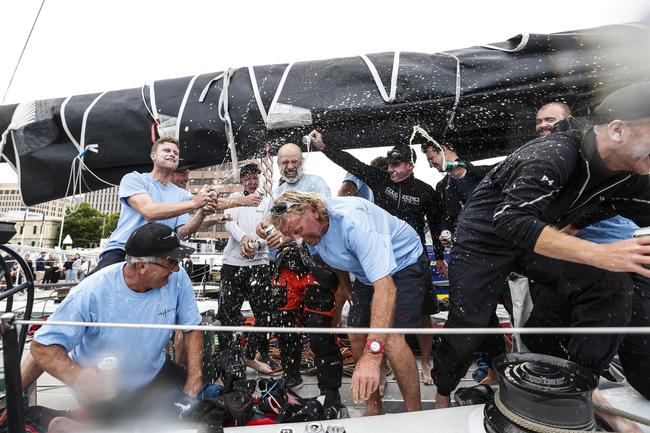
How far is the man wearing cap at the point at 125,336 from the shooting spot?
163 centimetres

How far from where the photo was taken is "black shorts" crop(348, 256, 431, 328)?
83.8 inches

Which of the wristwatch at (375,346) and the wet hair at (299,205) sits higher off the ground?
the wet hair at (299,205)

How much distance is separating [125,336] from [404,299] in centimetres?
144

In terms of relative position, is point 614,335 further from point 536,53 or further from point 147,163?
point 147,163

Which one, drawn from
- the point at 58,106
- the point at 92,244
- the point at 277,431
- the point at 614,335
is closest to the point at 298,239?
the point at 277,431

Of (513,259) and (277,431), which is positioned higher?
(513,259)

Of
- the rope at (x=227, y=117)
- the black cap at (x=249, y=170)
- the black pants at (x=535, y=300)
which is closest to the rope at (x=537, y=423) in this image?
the black pants at (x=535, y=300)

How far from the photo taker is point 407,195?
121 inches

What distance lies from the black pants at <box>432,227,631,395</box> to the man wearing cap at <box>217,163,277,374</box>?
1630mm

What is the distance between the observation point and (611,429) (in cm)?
137

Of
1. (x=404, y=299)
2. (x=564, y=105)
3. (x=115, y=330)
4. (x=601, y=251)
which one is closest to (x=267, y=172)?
(x=404, y=299)

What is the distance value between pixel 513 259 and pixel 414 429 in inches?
39.5

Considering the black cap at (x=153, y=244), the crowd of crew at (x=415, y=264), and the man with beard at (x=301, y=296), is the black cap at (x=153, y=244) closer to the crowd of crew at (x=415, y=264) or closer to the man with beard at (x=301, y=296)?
the crowd of crew at (x=415, y=264)

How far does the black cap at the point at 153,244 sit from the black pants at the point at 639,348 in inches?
83.3
